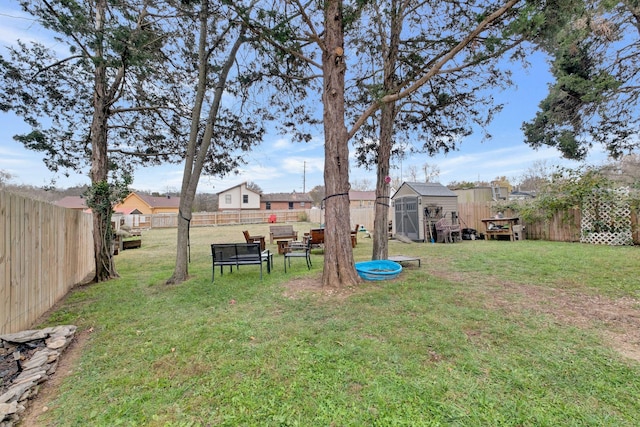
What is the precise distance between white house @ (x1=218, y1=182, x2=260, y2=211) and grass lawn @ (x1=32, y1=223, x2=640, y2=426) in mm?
36342

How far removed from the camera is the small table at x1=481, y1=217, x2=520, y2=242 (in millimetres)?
12728

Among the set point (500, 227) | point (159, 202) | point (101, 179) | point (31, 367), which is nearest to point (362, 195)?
point (159, 202)

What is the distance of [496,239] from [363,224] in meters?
8.97

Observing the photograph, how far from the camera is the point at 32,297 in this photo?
3.89m

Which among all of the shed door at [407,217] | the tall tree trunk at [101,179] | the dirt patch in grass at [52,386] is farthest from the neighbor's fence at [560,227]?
the tall tree trunk at [101,179]

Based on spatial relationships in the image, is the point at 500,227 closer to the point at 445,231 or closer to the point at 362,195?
the point at 445,231

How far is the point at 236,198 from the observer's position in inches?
1606

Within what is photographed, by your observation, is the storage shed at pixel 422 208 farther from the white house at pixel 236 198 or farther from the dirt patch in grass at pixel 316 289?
the white house at pixel 236 198

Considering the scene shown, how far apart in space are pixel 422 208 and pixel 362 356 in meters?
11.9

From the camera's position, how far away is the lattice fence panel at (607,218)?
391 inches

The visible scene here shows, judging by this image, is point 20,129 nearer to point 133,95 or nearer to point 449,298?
point 133,95

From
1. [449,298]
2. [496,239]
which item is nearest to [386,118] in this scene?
[449,298]

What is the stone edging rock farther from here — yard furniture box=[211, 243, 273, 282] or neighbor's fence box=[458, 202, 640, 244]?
neighbor's fence box=[458, 202, 640, 244]

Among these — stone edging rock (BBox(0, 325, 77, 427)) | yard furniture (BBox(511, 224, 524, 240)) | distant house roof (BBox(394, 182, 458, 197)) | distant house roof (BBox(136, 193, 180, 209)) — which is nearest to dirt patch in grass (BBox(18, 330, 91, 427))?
stone edging rock (BBox(0, 325, 77, 427))
